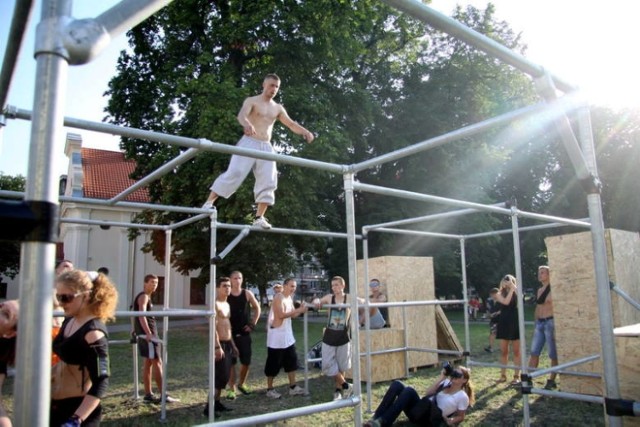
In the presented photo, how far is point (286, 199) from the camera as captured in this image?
15188 millimetres

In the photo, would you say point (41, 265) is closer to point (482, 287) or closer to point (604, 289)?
point (604, 289)

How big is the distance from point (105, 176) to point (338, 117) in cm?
1899

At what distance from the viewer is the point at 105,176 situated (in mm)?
31016

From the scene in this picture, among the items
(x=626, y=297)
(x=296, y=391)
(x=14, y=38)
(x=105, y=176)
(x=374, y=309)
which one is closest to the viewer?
(x=14, y=38)

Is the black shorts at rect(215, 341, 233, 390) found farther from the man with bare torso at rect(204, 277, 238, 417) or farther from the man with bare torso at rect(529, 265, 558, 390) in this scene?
the man with bare torso at rect(529, 265, 558, 390)

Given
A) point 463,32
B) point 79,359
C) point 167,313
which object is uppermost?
point 463,32

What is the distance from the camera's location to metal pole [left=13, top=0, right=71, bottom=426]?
1.10 meters

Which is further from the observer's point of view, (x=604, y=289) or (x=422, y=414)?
(x=422, y=414)

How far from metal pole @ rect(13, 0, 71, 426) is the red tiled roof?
28340 mm

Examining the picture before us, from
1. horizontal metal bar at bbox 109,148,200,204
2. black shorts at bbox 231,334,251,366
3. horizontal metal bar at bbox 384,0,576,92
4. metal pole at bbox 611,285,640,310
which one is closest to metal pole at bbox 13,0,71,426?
horizontal metal bar at bbox 384,0,576,92

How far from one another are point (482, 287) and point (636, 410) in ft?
91.6

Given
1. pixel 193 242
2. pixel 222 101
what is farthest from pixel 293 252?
pixel 222 101

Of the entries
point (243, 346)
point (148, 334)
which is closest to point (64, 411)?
point (148, 334)

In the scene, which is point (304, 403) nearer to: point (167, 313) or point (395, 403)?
point (395, 403)
